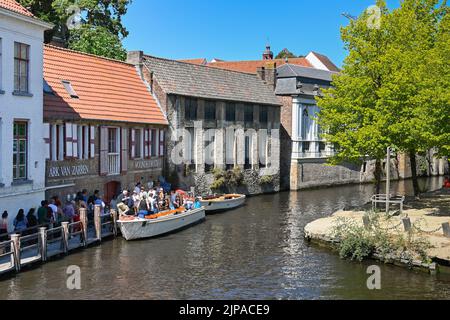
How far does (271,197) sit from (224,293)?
23.3m

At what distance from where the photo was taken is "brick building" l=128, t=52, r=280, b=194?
109 ft

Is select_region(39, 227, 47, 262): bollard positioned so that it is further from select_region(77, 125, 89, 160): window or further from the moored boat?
the moored boat

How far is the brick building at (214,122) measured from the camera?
109 ft

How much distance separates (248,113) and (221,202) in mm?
10220

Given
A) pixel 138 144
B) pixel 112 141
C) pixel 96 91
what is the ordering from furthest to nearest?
pixel 138 144 < pixel 96 91 < pixel 112 141

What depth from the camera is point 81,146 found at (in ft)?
82.8

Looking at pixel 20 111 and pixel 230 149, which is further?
pixel 230 149

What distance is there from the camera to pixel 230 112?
3797 centimetres

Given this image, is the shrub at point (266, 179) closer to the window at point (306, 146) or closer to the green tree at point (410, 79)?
the window at point (306, 146)

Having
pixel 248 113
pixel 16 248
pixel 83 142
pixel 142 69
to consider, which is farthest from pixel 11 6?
pixel 248 113

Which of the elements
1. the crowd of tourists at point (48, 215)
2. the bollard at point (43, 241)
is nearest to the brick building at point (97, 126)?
the crowd of tourists at point (48, 215)

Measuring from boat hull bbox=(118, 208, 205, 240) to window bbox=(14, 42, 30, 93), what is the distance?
6040 millimetres

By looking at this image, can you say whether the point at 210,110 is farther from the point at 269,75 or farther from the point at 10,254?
the point at 10,254

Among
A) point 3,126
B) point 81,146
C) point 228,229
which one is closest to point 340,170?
point 228,229
